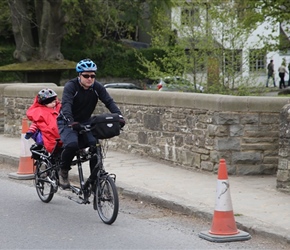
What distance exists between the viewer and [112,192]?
28.4ft

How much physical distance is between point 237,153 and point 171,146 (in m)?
1.63

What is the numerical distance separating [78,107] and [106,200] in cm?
134

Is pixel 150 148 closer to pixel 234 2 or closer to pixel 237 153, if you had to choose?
pixel 237 153

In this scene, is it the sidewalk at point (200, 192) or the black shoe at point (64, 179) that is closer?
the sidewalk at point (200, 192)

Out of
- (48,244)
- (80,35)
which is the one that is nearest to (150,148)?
(48,244)

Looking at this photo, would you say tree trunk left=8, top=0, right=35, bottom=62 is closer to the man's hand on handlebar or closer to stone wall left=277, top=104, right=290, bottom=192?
stone wall left=277, top=104, right=290, bottom=192

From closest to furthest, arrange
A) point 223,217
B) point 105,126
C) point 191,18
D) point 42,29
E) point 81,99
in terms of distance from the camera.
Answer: point 223,217, point 105,126, point 81,99, point 191,18, point 42,29

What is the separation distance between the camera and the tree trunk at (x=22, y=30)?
32034mm

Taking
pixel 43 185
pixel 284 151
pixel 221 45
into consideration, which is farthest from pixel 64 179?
pixel 221 45

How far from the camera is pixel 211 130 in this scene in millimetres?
11758

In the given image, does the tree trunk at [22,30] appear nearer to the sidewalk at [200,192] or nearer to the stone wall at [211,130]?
the stone wall at [211,130]

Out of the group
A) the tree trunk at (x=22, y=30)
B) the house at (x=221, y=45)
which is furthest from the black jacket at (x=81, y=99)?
the tree trunk at (x=22, y=30)

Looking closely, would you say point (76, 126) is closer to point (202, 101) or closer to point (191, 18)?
point (202, 101)

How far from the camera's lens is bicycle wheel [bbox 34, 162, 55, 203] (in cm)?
1027
